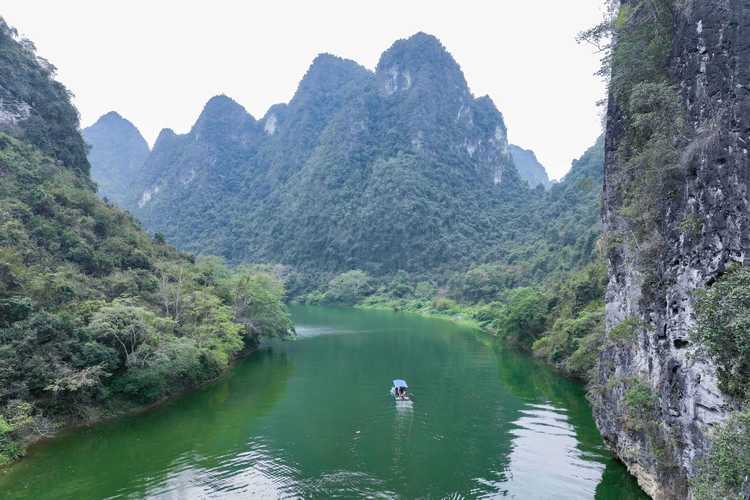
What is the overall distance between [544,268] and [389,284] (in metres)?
32.7

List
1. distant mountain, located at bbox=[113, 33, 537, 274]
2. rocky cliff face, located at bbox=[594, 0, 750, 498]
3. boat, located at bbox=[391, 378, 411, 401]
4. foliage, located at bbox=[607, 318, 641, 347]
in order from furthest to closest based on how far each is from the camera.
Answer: distant mountain, located at bbox=[113, 33, 537, 274] < boat, located at bbox=[391, 378, 411, 401] < foliage, located at bbox=[607, 318, 641, 347] < rocky cliff face, located at bbox=[594, 0, 750, 498]

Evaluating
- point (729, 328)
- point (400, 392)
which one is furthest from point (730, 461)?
point (400, 392)

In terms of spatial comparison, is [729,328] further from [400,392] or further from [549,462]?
[400,392]

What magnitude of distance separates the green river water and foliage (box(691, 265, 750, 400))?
715 centimetres

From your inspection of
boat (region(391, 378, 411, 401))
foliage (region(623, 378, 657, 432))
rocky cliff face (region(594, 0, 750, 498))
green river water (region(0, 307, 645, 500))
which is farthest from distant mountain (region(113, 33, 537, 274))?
rocky cliff face (region(594, 0, 750, 498))

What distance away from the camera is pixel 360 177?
13362cm

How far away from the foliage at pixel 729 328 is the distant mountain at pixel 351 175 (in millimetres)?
89298

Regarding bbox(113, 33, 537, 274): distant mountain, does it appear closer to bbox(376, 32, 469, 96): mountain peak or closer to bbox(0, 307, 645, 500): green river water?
bbox(376, 32, 469, 96): mountain peak

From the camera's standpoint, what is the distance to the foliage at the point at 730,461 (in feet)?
25.7

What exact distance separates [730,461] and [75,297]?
81.5 feet

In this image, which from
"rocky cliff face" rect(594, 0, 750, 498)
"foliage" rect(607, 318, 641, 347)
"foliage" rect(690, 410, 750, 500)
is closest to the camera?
"foliage" rect(690, 410, 750, 500)

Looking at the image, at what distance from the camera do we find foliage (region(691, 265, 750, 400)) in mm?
8305

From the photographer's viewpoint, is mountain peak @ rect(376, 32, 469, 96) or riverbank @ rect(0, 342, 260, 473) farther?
mountain peak @ rect(376, 32, 469, 96)

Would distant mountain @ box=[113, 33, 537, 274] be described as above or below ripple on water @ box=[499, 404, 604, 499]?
above
